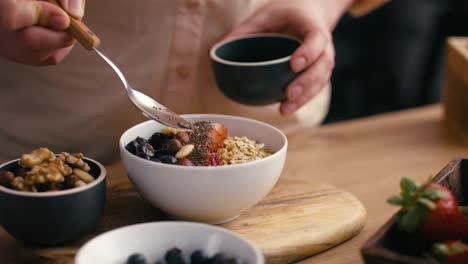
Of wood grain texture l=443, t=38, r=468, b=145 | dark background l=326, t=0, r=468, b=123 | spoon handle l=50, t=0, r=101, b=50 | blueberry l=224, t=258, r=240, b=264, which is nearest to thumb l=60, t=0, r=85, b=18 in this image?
spoon handle l=50, t=0, r=101, b=50

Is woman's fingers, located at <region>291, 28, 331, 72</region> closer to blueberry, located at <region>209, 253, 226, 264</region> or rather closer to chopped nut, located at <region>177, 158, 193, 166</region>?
chopped nut, located at <region>177, 158, 193, 166</region>

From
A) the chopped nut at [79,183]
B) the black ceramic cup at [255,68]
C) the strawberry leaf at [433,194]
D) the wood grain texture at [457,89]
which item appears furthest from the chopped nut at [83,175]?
the wood grain texture at [457,89]

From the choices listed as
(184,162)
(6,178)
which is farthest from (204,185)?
(6,178)

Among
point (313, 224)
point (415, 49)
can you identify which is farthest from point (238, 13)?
point (415, 49)

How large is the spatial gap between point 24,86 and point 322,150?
609 mm

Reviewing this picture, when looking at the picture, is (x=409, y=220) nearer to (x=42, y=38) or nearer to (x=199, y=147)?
(x=199, y=147)

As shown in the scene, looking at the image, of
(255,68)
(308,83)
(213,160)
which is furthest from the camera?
(308,83)

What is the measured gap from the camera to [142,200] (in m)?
1.12

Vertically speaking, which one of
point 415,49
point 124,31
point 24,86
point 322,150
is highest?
point 124,31

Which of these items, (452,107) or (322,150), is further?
(452,107)

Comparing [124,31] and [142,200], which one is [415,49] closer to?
[124,31]

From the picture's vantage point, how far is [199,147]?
102 cm

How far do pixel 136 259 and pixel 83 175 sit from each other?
0.18m

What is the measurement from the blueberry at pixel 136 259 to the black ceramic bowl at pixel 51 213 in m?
0.13
